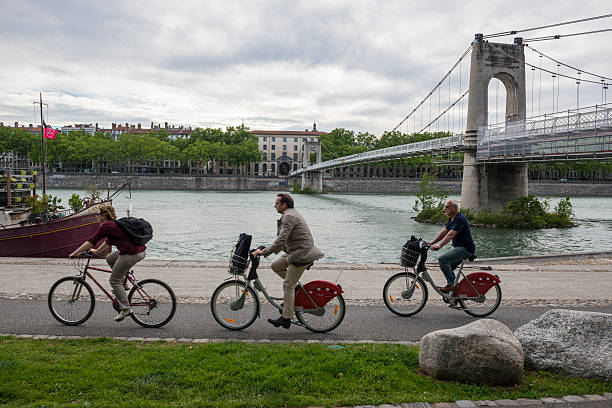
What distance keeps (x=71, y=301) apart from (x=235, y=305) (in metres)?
2.15

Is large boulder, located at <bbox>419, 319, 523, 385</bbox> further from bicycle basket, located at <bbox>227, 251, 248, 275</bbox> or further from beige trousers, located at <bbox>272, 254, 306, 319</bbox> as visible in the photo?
bicycle basket, located at <bbox>227, 251, 248, 275</bbox>

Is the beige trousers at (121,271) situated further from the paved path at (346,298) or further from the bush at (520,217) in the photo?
the bush at (520,217)

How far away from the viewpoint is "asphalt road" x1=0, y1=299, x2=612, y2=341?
656 centimetres

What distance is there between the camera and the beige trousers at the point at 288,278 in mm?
→ 6523

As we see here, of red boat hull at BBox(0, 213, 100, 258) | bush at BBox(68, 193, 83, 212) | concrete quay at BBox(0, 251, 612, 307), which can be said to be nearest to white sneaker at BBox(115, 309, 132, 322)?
concrete quay at BBox(0, 251, 612, 307)

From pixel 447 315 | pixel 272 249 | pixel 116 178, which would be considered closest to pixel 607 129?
pixel 447 315

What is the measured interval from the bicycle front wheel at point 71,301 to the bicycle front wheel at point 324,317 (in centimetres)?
279

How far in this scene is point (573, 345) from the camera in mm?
5043

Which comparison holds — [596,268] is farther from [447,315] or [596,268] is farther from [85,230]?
[85,230]

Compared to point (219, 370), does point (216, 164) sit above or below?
above

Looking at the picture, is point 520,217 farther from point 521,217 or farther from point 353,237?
point 353,237

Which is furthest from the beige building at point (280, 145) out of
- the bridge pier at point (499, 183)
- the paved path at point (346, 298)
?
the paved path at point (346, 298)

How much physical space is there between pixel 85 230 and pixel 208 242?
9.08 meters

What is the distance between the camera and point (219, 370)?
495cm
